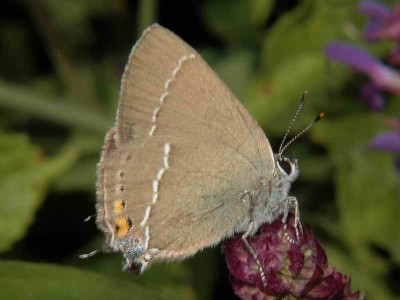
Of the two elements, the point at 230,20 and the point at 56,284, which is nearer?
the point at 56,284

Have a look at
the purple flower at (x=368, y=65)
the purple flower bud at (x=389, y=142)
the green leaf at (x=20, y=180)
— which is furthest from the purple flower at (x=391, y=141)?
the green leaf at (x=20, y=180)

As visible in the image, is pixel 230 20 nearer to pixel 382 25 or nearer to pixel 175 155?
pixel 382 25

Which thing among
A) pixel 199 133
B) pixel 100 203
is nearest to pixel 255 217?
pixel 199 133

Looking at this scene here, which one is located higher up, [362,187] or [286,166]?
[286,166]

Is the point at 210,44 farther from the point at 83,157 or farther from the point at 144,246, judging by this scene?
the point at 144,246

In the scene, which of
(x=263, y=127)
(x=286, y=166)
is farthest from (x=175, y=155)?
(x=263, y=127)

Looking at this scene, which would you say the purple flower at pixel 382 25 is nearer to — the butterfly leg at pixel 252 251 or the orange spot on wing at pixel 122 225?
the butterfly leg at pixel 252 251
